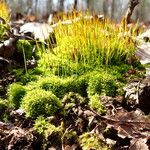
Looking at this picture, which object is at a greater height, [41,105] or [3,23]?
[3,23]

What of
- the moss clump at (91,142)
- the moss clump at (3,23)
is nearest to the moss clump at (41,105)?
the moss clump at (91,142)

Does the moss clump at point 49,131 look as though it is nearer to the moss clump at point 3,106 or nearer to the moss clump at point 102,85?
the moss clump at point 3,106

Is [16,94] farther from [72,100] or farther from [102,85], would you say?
[102,85]

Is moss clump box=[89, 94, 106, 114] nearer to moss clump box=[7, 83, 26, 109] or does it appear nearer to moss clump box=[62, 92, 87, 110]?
moss clump box=[62, 92, 87, 110]

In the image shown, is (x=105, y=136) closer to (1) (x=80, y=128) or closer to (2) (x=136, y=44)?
(1) (x=80, y=128)

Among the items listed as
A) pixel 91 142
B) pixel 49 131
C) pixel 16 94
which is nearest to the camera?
pixel 91 142

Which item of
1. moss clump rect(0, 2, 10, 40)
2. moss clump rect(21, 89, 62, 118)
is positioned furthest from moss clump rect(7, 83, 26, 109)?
moss clump rect(0, 2, 10, 40)

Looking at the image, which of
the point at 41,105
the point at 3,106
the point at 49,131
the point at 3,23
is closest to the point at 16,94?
the point at 3,106
